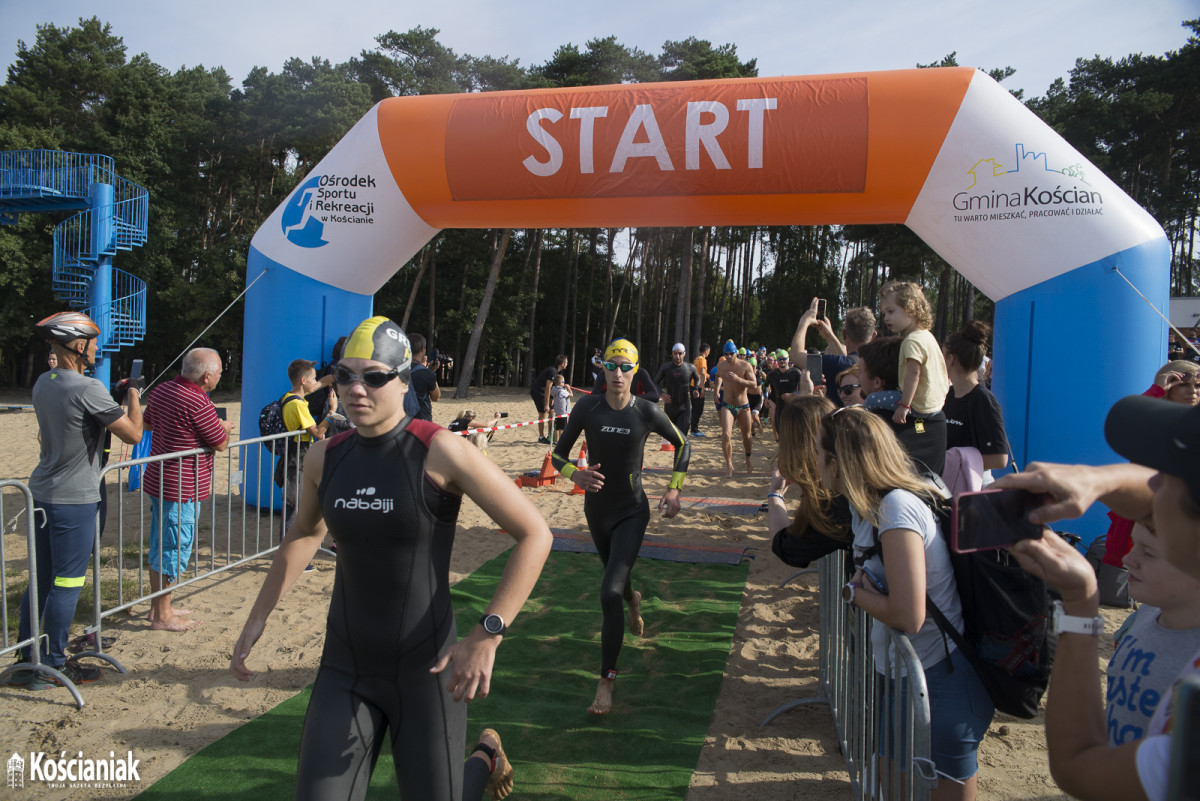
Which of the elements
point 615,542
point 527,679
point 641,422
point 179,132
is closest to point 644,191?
point 641,422

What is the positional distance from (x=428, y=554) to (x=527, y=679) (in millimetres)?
2468

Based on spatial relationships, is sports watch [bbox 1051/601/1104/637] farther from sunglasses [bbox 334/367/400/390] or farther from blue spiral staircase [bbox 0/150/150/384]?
blue spiral staircase [bbox 0/150/150/384]

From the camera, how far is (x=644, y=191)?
23.8 feet

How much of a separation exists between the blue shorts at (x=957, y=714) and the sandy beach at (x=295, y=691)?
1.11m

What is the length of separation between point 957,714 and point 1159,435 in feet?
5.47

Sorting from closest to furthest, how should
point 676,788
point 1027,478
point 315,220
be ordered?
point 1027,478
point 676,788
point 315,220

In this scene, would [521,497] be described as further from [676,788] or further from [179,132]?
[179,132]

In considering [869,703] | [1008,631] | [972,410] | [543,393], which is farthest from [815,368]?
[543,393]

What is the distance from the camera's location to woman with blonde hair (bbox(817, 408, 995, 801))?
2.22m

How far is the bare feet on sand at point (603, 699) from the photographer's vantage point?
3965 millimetres

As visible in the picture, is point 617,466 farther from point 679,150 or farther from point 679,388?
point 679,388

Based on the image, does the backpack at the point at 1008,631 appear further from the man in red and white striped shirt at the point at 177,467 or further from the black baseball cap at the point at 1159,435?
the man in red and white striped shirt at the point at 177,467

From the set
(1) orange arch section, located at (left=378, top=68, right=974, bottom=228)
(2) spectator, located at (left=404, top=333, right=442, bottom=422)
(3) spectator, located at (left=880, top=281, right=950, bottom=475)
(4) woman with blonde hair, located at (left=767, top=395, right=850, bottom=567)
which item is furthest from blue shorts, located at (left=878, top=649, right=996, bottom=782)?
(1) orange arch section, located at (left=378, top=68, right=974, bottom=228)

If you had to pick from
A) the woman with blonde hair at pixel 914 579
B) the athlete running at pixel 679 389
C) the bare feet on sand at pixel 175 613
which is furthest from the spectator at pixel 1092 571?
the athlete running at pixel 679 389
